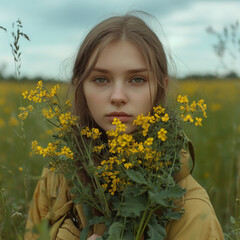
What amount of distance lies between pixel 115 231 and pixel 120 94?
62 cm

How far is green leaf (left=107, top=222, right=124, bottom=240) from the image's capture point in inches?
58.4

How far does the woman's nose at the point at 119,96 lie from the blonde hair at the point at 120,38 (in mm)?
217

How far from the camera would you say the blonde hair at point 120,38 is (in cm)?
196

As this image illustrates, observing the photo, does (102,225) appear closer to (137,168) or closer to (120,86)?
(137,168)

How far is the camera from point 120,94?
5.84 feet

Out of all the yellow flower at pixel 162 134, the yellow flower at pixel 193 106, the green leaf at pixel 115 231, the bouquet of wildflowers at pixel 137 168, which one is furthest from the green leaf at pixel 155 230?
the yellow flower at pixel 193 106

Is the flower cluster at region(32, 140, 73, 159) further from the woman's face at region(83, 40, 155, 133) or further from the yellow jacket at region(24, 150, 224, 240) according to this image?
the woman's face at region(83, 40, 155, 133)

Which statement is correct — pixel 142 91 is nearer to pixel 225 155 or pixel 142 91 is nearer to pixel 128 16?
pixel 128 16

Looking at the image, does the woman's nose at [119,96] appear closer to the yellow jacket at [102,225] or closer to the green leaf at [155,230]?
the yellow jacket at [102,225]

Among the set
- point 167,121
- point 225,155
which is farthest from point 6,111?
point 167,121

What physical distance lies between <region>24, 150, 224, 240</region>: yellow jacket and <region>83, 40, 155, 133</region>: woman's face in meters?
0.33

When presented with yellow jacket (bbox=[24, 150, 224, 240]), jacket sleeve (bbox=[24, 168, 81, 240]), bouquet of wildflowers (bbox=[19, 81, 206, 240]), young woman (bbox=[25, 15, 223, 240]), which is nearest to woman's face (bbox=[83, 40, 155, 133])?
young woman (bbox=[25, 15, 223, 240])

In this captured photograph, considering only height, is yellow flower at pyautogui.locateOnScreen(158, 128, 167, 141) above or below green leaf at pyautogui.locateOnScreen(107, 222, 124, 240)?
above

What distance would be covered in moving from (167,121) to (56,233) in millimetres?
808
